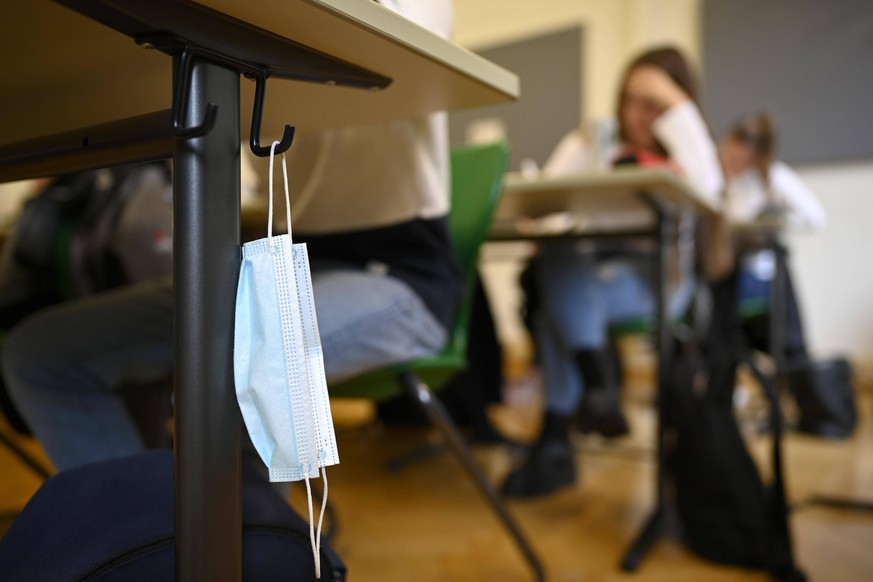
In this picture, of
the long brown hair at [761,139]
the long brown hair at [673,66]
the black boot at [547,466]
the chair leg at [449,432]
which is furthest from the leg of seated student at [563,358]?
the long brown hair at [761,139]

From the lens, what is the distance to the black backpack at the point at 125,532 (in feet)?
1.50

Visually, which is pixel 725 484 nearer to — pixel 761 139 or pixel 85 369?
pixel 85 369

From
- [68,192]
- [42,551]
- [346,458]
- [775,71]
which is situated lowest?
[346,458]

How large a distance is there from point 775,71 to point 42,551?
368 centimetres

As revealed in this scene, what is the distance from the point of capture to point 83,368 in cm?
80

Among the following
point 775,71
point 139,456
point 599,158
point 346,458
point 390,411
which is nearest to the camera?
point 139,456

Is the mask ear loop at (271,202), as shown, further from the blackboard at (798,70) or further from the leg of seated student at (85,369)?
the blackboard at (798,70)

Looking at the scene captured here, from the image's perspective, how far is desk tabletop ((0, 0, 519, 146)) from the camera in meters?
0.46

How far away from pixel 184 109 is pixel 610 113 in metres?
3.68

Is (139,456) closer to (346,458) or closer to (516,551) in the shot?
(516,551)

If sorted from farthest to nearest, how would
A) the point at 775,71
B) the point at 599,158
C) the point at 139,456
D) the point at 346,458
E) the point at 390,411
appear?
the point at 775,71
the point at 390,411
the point at 346,458
the point at 599,158
the point at 139,456

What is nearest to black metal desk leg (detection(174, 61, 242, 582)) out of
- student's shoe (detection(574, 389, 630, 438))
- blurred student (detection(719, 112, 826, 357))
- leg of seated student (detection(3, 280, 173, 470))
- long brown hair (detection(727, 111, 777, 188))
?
leg of seated student (detection(3, 280, 173, 470))

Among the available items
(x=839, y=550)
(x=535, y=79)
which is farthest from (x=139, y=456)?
(x=535, y=79)

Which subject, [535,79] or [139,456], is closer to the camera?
[139,456]
